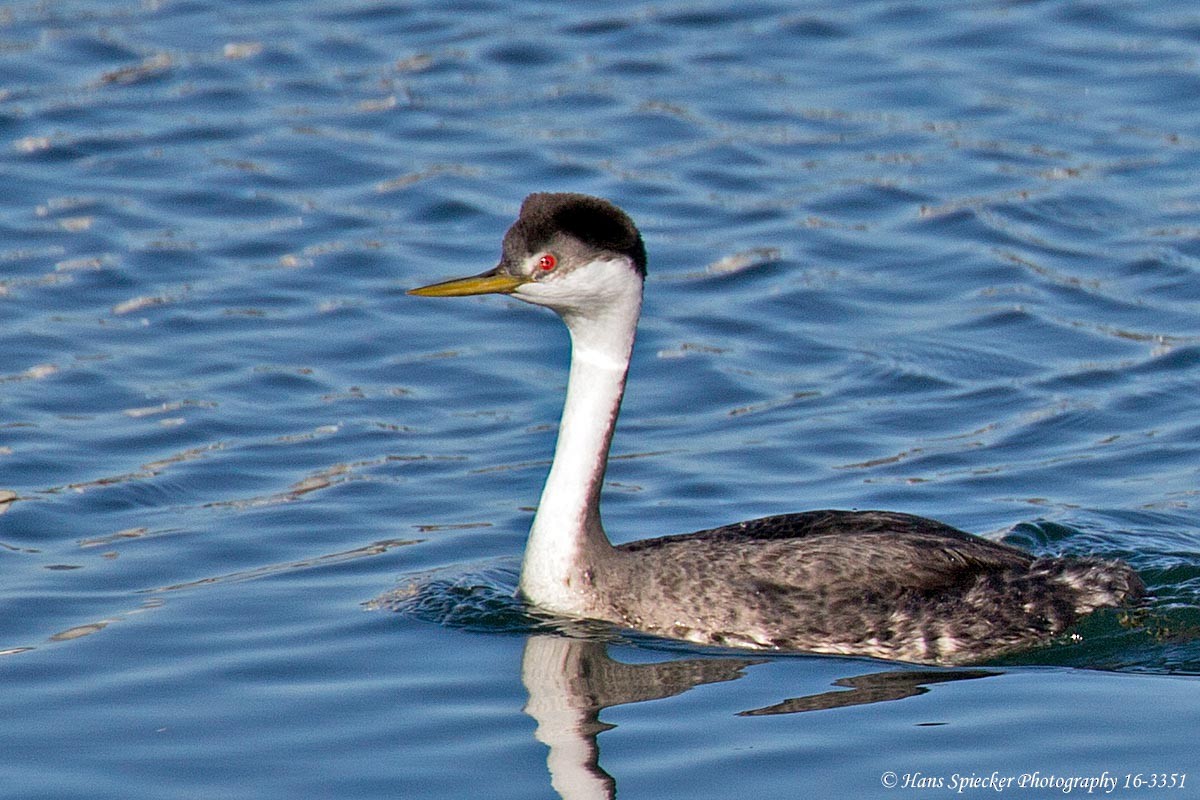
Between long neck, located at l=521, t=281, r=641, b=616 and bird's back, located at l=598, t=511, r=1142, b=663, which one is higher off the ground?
long neck, located at l=521, t=281, r=641, b=616

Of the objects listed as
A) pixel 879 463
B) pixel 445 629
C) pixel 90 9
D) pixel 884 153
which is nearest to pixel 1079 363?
pixel 879 463

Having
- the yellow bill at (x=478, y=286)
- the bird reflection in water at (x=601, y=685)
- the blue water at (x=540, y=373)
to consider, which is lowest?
the bird reflection in water at (x=601, y=685)

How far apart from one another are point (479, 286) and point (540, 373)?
4257 mm

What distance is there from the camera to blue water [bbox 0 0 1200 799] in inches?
342

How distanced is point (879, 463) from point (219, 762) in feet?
16.8

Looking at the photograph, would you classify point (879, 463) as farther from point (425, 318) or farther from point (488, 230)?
point (488, 230)

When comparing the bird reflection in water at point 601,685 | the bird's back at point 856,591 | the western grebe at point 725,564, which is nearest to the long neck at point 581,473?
the western grebe at point 725,564

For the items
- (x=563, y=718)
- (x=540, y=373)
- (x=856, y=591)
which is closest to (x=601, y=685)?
(x=563, y=718)

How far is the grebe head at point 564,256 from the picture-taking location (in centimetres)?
963

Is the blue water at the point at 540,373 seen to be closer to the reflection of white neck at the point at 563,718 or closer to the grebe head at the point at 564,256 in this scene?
the reflection of white neck at the point at 563,718

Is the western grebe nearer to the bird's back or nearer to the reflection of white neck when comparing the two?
the bird's back

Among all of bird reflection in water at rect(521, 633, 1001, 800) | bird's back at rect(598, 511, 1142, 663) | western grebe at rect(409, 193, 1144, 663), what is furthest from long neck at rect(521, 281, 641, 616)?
bird reflection in water at rect(521, 633, 1001, 800)

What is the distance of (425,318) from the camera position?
1491 centimetres

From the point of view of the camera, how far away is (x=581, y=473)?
10016 mm
